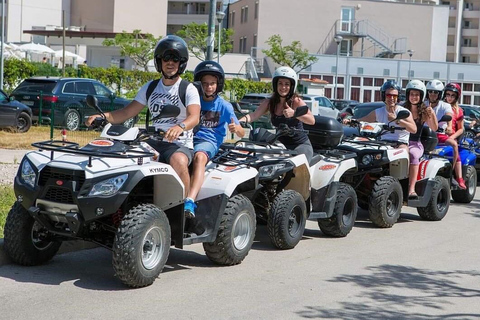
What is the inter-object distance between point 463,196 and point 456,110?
5.18 ft

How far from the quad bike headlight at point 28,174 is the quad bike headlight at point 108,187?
669 millimetres

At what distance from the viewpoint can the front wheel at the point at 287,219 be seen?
32.1ft

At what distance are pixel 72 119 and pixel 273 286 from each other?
15.9 metres

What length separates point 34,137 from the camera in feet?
79.1

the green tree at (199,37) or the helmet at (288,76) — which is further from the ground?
the green tree at (199,37)

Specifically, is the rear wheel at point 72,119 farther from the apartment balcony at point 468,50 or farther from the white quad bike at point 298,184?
the apartment balcony at point 468,50

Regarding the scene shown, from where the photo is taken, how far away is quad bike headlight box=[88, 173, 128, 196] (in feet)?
24.5

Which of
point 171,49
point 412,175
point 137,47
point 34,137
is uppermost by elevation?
point 137,47

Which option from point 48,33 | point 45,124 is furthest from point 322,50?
point 45,124

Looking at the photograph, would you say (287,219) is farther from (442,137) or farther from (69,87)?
(69,87)

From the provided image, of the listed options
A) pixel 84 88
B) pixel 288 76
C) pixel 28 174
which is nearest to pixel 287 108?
pixel 288 76

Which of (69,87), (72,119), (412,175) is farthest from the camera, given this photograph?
(69,87)

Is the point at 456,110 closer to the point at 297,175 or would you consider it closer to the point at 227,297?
the point at 297,175

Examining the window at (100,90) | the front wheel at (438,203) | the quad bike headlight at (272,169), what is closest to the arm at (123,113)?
the quad bike headlight at (272,169)
